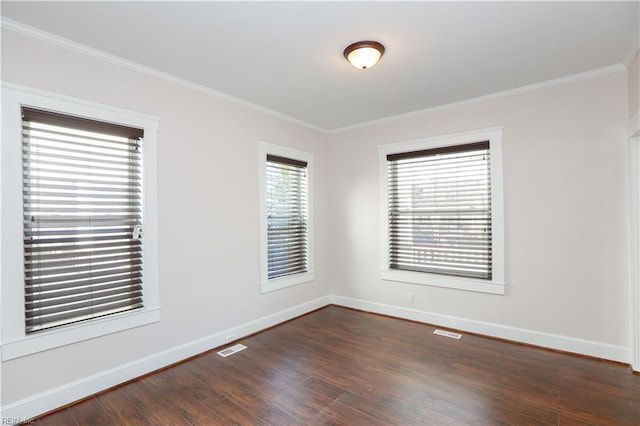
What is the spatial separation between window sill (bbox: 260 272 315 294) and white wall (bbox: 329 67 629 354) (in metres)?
1.61

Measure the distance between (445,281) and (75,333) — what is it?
3764 millimetres

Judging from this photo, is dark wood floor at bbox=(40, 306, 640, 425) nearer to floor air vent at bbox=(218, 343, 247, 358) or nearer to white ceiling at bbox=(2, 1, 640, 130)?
floor air vent at bbox=(218, 343, 247, 358)

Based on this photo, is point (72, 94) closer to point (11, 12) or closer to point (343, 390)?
point (11, 12)

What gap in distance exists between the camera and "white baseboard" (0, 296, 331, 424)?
214cm

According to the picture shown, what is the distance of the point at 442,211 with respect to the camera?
3902 mm

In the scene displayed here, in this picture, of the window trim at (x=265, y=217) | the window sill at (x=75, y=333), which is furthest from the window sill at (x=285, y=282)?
the window sill at (x=75, y=333)

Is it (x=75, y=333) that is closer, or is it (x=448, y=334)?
(x=75, y=333)

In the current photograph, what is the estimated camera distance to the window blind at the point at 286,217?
13.4 feet

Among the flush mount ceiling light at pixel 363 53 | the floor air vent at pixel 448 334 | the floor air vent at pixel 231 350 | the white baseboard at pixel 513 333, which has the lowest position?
the floor air vent at pixel 231 350

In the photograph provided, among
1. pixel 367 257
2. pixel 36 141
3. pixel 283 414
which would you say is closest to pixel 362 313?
pixel 367 257

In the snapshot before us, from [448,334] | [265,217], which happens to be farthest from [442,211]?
[265,217]

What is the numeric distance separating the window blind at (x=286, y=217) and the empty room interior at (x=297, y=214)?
42 millimetres

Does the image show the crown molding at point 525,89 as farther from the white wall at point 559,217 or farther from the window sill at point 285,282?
the window sill at point 285,282

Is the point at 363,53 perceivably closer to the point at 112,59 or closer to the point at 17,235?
the point at 112,59
